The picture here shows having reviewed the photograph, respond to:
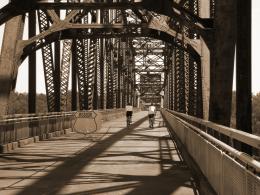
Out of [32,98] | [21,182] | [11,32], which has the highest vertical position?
[11,32]

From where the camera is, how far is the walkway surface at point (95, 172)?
9523mm

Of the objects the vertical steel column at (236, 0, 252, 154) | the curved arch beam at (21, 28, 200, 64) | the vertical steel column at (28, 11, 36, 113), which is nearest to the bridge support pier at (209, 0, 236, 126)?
the vertical steel column at (236, 0, 252, 154)

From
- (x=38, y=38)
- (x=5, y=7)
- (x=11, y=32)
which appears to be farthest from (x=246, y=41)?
(x=38, y=38)

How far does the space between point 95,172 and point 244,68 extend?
4.37 metres

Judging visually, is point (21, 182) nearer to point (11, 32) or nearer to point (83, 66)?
point (11, 32)

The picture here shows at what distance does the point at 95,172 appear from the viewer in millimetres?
11805

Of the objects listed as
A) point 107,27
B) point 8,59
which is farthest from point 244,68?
point 107,27

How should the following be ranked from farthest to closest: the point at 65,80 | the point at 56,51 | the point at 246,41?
the point at 65,80 < the point at 56,51 < the point at 246,41

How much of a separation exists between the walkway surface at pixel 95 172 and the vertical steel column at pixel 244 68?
142 cm

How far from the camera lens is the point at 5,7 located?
582 inches

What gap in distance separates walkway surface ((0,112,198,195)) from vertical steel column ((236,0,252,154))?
1.42 m

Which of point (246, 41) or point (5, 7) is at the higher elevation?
point (5, 7)

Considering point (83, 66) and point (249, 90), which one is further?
point (83, 66)

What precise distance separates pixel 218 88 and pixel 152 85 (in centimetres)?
12107
